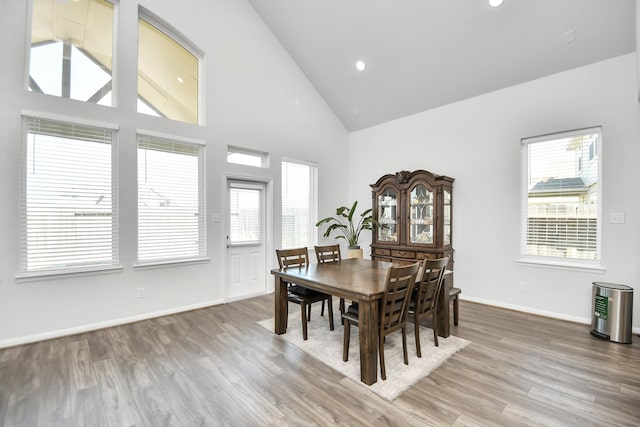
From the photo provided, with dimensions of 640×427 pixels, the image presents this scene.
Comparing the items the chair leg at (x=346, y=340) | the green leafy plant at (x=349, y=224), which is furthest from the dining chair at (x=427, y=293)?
the green leafy plant at (x=349, y=224)

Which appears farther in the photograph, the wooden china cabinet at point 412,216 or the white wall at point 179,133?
the wooden china cabinet at point 412,216

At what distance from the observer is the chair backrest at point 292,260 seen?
136 inches

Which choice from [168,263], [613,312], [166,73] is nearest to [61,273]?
[168,263]

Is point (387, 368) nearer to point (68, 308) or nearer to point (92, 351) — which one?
point (92, 351)

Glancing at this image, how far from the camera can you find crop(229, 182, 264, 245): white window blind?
476 centimetres

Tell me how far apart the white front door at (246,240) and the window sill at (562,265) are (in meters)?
3.96

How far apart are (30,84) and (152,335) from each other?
3.02 meters

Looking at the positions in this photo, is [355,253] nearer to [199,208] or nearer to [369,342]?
[199,208]

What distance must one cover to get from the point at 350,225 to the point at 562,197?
3.53m

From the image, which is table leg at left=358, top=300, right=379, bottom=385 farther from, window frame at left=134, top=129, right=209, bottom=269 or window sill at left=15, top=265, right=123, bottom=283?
window sill at left=15, top=265, right=123, bottom=283

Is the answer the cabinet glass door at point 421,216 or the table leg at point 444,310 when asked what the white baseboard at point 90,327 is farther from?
the cabinet glass door at point 421,216

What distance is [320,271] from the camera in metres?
3.20

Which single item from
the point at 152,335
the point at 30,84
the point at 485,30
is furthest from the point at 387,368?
the point at 30,84

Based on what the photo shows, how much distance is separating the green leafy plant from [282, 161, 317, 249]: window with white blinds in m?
0.30
